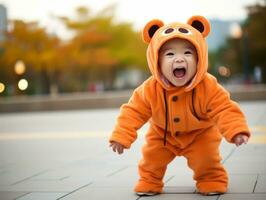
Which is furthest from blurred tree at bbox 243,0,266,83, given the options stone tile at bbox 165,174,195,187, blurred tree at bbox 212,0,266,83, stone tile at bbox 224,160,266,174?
stone tile at bbox 165,174,195,187

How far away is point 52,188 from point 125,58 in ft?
129

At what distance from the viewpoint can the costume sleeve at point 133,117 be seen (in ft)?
12.1

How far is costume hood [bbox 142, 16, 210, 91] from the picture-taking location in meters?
3.60

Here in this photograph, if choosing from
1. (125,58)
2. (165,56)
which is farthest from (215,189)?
(125,58)

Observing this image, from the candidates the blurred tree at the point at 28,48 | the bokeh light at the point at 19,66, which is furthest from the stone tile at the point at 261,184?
the bokeh light at the point at 19,66

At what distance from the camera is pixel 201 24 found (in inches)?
151

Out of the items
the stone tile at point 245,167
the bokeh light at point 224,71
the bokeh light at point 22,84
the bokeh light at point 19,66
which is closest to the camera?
the stone tile at point 245,167

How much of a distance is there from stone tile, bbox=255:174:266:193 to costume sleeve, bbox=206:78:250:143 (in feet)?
1.70

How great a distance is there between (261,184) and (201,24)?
1.38 metres

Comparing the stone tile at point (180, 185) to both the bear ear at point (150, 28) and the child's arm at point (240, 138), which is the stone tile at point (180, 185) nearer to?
the child's arm at point (240, 138)

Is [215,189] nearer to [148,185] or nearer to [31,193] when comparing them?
[148,185]

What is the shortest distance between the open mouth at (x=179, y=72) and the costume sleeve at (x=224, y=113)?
23 centimetres

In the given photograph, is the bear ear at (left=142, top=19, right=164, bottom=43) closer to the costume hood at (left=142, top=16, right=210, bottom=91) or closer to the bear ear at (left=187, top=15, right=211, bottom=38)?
the costume hood at (left=142, top=16, right=210, bottom=91)

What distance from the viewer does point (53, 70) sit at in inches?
1473
